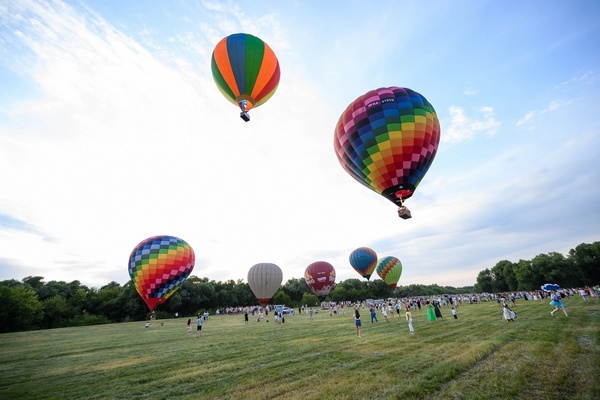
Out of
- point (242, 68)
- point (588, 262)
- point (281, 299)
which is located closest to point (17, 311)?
point (242, 68)

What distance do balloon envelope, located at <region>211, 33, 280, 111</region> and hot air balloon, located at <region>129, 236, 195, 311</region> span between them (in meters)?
18.7

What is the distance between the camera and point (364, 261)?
144 feet

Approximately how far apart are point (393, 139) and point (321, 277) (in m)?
32.5

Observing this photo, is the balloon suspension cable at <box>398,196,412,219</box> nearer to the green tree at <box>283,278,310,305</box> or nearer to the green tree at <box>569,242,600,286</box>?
the green tree at <box>283,278,310,305</box>

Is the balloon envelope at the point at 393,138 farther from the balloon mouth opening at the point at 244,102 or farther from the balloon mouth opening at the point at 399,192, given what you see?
the balloon mouth opening at the point at 244,102

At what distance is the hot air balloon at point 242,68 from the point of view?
14984 mm

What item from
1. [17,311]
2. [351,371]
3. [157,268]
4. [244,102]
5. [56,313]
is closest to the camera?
[351,371]

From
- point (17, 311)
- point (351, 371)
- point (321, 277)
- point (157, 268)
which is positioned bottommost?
point (351, 371)

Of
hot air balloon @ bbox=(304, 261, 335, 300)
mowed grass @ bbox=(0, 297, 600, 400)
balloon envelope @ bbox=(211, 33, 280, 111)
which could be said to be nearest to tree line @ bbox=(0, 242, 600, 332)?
hot air balloon @ bbox=(304, 261, 335, 300)

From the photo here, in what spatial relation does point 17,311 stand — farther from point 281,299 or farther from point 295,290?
point 295,290

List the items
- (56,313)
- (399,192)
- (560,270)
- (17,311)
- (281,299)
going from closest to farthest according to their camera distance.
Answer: (399,192) < (17,311) < (56,313) < (281,299) < (560,270)

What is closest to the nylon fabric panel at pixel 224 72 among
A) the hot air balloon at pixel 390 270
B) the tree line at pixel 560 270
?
Result: the hot air balloon at pixel 390 270

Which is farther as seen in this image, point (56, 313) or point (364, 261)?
point (364, 261)

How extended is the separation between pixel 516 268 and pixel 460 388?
105m
